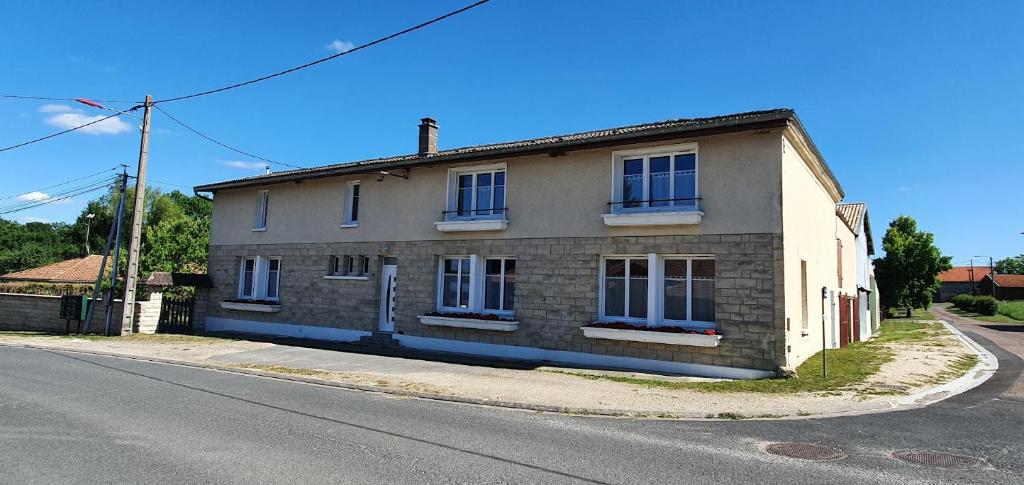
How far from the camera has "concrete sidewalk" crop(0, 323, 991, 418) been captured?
8.45m

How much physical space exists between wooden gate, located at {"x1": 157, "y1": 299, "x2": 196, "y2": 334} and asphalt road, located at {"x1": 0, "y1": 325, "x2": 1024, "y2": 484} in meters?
11.2

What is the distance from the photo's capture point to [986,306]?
150ft

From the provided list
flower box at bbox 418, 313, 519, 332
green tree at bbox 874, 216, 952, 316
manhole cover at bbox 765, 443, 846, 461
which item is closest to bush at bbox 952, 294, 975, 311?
green tree at bbox 874, 216, 952, 316

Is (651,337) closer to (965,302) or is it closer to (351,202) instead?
(351,202)

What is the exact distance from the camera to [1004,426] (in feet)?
23.6

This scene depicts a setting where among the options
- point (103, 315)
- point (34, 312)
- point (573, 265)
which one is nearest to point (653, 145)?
point (573, 265)

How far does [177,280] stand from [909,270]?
44136 mm

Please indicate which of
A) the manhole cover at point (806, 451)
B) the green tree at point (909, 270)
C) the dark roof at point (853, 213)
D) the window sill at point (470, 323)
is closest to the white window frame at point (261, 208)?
the window sill at point (470, 323)

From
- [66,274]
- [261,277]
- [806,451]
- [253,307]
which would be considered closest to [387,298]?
[253,307]

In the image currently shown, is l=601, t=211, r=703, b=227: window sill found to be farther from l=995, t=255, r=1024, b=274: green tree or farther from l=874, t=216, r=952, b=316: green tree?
l=995, t=255, r=1024, b=274: green tree

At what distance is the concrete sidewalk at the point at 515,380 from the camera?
845 centimetres

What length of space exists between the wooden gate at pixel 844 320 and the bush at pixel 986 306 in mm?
37614

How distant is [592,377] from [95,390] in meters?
8.54

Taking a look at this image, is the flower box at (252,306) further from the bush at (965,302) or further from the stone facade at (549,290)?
the bush at (965,302)
